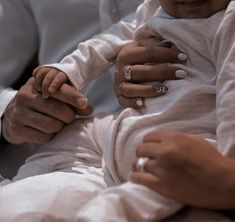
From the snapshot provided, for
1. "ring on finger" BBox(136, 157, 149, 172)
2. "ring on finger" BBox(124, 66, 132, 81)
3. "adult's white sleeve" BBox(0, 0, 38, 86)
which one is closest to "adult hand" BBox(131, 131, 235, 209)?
"ring on finger" BBox(136, 157, 149, 172)

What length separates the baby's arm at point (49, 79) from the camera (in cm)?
102

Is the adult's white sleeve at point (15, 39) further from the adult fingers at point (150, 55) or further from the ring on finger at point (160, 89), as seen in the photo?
the ring on finger at point (160, 89)

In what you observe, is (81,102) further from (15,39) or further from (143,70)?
(15,39)

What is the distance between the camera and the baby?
2.38 feet

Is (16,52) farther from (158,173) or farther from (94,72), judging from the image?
(158,173)

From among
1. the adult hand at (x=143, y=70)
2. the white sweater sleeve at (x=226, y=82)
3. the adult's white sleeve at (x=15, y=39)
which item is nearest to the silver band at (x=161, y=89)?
the adult hand at (x=143, y=70)

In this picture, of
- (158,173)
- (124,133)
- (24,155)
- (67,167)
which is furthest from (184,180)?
(24,155)

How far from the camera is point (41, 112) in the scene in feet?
3.62

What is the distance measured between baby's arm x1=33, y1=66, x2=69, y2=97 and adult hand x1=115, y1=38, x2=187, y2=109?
0.10m

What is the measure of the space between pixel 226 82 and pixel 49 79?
36 cm

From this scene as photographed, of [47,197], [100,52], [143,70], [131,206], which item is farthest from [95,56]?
[131,206]

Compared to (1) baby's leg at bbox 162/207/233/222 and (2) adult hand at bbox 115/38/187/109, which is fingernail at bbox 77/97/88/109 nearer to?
(2) adult hand at bbox 115/38/187/109

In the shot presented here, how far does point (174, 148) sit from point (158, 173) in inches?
1.4

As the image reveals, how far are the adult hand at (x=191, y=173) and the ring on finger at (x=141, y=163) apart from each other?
1cm
